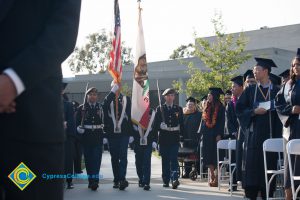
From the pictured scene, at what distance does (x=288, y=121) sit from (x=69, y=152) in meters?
5.66

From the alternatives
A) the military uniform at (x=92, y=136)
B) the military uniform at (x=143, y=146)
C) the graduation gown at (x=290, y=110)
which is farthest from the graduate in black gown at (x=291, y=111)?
the military uniform at (x=92, y=136)

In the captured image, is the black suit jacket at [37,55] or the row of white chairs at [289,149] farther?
the row of white chairs at [289,149]

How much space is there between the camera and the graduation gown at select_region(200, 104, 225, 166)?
1293cm

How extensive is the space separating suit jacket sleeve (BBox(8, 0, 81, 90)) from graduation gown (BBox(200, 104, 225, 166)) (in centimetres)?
1114

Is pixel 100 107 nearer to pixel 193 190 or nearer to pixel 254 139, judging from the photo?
pixel 193 190

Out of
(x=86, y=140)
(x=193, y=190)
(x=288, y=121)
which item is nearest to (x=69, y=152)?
(x=86, y=140)

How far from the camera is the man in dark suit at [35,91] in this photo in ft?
6.20

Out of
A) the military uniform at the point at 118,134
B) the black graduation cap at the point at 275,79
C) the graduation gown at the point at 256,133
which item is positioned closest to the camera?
the graduation gown at the point at 256,133

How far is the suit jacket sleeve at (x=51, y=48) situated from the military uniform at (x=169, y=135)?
10.4 meters

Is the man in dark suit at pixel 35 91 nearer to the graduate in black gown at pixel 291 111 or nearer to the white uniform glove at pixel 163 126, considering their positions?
the graduate in black gown at pixel 291 111

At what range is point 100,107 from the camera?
41.3 feet

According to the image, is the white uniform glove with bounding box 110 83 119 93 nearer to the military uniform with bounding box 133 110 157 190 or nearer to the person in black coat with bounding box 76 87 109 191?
the person in black coat with bounding box 76 87 109 191

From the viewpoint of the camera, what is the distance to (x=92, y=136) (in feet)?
40.4

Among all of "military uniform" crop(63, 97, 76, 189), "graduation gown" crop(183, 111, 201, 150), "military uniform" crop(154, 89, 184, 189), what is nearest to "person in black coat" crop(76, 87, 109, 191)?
"military uniform" crop(63, 97, 76, 189)
